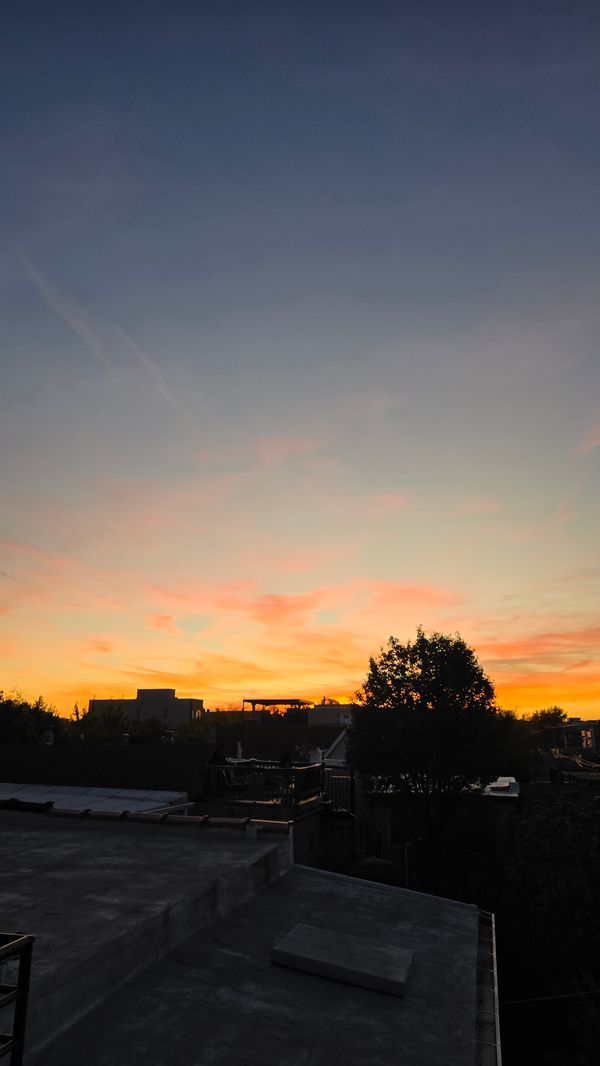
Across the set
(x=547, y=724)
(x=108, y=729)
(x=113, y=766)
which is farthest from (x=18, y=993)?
(x=547, y=724)

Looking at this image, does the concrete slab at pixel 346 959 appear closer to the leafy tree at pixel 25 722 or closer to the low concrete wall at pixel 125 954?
the low concrete wall at pixel 125 954

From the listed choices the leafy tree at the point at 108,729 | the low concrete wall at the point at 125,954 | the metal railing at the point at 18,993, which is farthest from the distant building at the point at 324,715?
the metal railing at the point at 18,993

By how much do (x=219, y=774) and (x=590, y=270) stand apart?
902 inches

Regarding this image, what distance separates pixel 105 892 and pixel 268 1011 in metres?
3.42

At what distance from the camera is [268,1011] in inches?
317

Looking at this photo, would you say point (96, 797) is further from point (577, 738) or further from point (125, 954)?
point (577, 738)

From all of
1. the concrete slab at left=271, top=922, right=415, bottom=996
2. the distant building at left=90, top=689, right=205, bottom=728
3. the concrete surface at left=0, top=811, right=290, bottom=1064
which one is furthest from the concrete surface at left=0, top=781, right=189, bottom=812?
the distant building at left=90, top=689, right=205, bottom=728

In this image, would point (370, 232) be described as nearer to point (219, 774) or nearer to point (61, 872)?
point (61, 872)

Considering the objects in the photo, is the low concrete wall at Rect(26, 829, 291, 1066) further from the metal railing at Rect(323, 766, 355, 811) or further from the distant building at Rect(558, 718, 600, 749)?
the distant building at Rect(558, 718, 600, 749)

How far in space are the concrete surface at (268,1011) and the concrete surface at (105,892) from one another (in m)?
0.25

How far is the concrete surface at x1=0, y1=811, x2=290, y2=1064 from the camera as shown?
7.26m

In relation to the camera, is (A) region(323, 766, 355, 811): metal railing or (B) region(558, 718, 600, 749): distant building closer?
(A) region(323, 766, 355, 811): metal railing

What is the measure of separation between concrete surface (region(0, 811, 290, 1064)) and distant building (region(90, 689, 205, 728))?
118271mm

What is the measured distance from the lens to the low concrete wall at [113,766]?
96.8 ft
